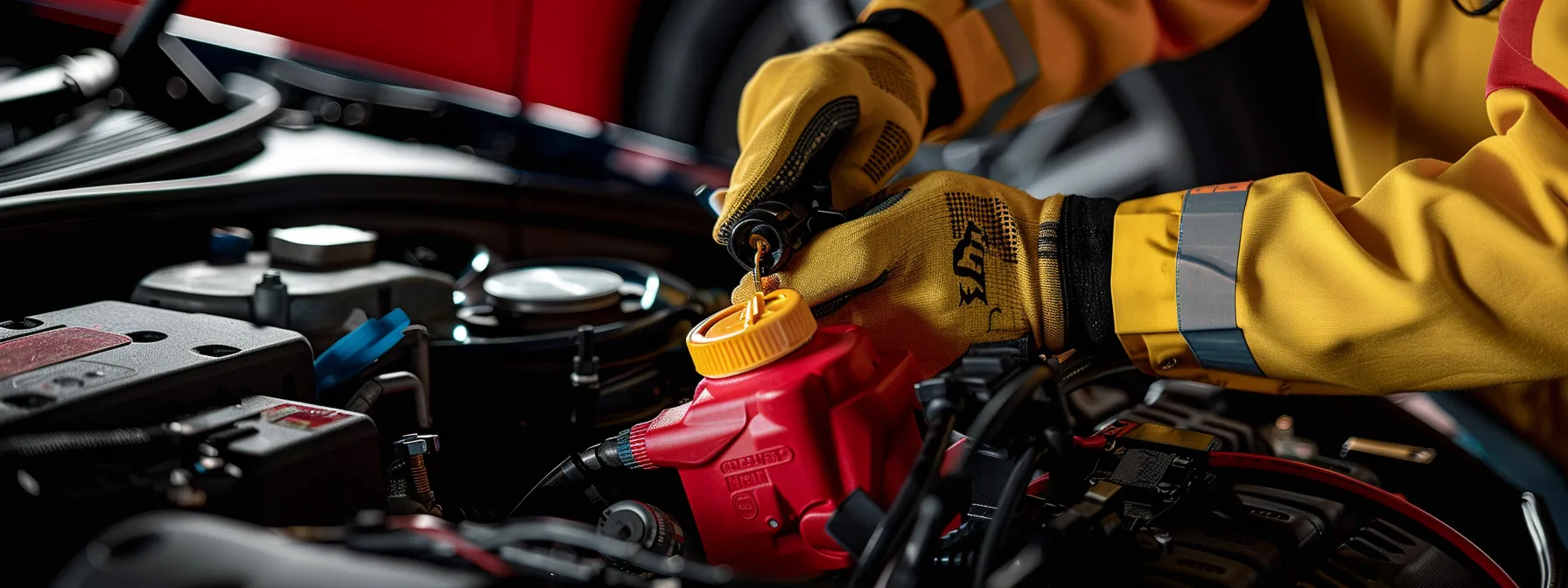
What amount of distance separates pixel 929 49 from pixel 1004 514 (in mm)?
743

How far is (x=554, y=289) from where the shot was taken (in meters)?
0.99

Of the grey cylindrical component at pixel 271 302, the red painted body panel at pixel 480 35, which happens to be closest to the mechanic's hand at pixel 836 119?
the grey cylindrical component at pixel 271 302

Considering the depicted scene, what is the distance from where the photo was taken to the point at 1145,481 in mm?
747

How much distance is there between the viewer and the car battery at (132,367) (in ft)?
1.88

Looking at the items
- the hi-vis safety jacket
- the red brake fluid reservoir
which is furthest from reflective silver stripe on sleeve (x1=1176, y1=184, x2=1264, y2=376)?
the red brake fluid reservoir

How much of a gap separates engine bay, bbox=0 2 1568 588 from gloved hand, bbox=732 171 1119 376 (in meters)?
0.05

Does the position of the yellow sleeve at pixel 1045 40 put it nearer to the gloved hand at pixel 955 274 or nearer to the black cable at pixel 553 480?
the gloved hand at pixel 955 274

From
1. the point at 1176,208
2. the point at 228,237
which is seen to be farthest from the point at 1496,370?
the point at 228,237

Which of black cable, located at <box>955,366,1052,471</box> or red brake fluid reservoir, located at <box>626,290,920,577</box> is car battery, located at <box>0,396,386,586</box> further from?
black cable, located at <box>955,366,1052,471</box>

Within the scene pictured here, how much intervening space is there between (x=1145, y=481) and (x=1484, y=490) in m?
0.43

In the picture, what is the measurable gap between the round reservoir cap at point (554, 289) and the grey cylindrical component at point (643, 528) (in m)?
0.32

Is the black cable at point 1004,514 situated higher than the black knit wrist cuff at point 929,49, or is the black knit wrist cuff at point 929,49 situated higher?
the black knit wrist cuff at point 929,49

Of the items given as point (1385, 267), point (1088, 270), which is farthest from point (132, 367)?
point (1385, 267)

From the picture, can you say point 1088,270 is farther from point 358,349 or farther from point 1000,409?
point 358,349
